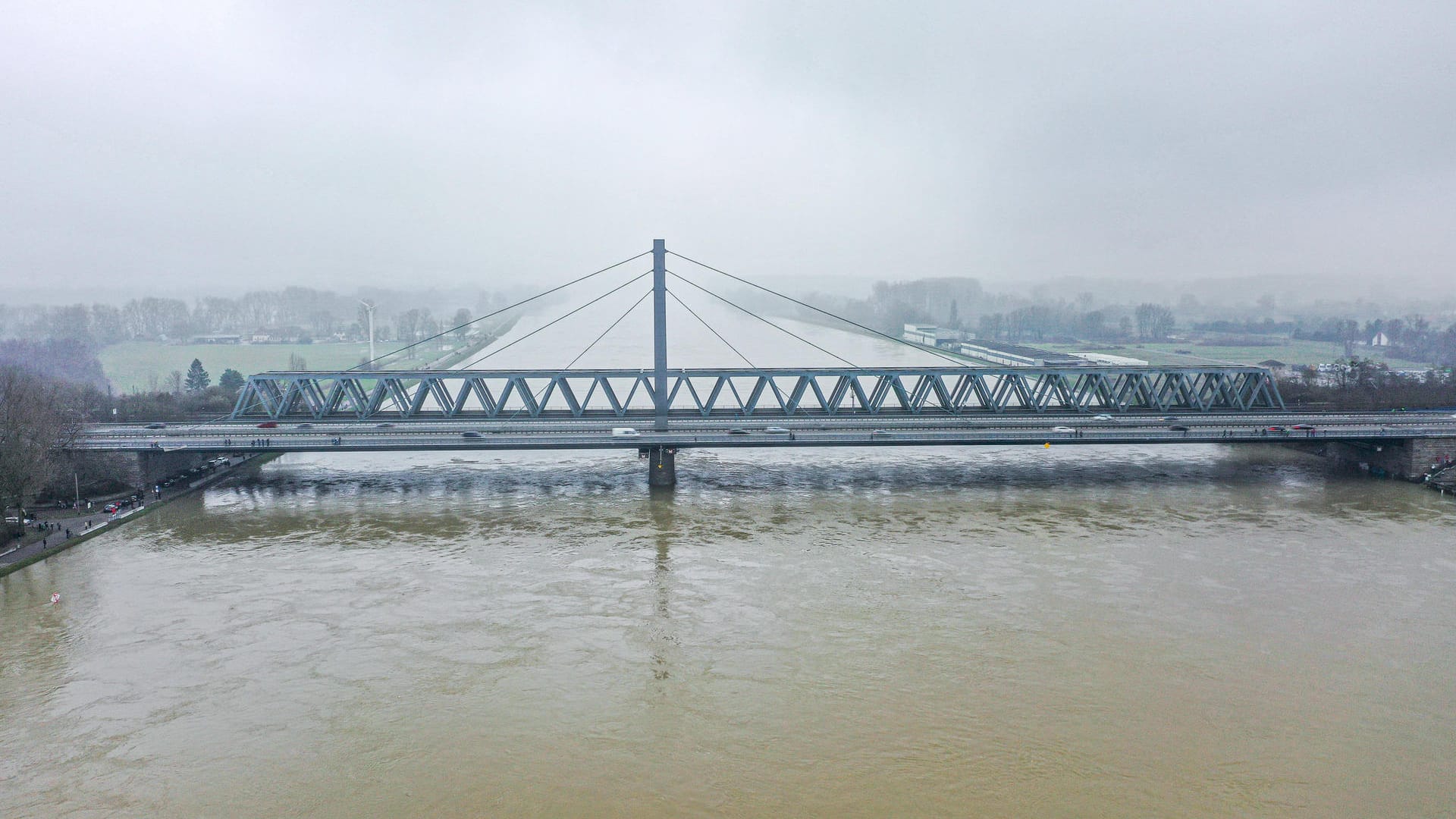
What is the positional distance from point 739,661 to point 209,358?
83.8m

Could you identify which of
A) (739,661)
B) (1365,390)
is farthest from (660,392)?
(1365,390)

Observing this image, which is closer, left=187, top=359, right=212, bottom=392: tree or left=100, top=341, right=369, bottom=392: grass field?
left=187, top=359, right=212, bottom=392: tree

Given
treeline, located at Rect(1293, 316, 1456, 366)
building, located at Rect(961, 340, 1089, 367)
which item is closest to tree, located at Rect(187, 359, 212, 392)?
building, located at Rect(961, 340, 1089, 367)

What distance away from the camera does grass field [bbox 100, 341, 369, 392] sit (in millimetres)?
74875

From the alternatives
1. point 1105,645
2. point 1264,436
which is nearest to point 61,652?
point 1105,645

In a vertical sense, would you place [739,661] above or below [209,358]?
below

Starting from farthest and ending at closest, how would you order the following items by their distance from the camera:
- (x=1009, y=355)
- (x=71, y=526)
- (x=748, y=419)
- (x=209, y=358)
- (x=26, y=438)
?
(x=209, y=358) → (x=1009, y=355) → (x=748, y=419) → (x=26, y=438) → (x=71, y=526)

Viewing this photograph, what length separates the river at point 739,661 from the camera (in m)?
12.3

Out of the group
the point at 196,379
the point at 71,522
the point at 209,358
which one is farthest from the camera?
the point at 209,358

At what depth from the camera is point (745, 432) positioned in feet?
108

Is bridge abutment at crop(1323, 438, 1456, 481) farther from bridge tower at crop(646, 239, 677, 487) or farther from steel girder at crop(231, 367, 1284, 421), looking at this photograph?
bridge tower at crop(646, 239, 677, 487)

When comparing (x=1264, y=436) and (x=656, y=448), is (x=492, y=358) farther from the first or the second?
(x=1264, y=436)

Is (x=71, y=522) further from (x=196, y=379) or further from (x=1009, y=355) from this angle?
(x=1009, y=355)

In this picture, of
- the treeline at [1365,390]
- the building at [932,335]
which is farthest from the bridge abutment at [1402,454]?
the building at [932,335]
